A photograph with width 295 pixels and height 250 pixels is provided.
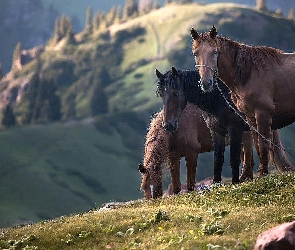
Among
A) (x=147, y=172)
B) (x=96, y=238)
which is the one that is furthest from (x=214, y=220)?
(x=147, y=172)

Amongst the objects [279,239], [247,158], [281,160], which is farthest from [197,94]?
[279,239]

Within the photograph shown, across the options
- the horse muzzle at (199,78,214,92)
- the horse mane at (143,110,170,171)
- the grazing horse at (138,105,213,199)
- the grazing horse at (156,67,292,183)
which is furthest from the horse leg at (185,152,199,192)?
the horse muzzle at (199,78,214,92)

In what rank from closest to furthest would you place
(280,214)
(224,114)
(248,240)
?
(248,240) < (280,214) < (224,114)

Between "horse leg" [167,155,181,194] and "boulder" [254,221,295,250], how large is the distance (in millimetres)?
13468

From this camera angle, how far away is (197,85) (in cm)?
2381

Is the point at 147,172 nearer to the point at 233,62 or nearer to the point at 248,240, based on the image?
the point at 233,62

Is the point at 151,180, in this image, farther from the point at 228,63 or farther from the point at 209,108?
the point at 228,63

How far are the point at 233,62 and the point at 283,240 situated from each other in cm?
Answer: 1075

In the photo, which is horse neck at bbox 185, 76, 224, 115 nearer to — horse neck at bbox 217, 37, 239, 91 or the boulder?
horse neck at bbox 217, 37, 239, 91

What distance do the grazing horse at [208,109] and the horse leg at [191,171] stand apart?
2354mm

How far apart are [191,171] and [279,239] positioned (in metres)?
14.5

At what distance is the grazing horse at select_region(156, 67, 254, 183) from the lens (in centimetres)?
2284

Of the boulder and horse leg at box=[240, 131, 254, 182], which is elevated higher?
horse leg at box=[240, 131, 254, 182]

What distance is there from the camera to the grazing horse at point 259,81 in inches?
833
